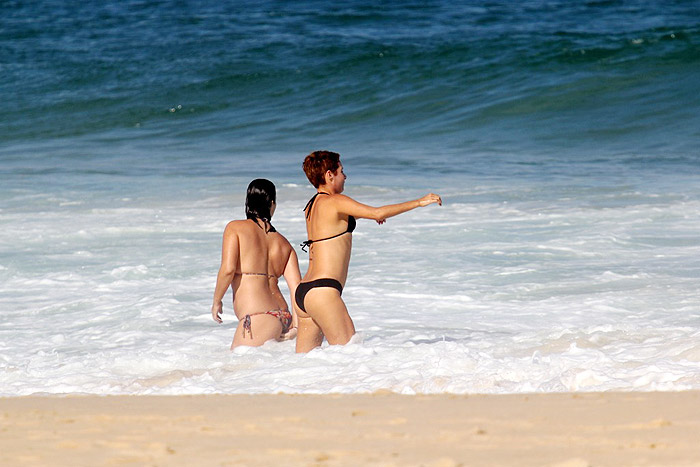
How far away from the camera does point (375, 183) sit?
14.9 meters

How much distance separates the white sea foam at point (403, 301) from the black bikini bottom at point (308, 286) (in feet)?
0.94

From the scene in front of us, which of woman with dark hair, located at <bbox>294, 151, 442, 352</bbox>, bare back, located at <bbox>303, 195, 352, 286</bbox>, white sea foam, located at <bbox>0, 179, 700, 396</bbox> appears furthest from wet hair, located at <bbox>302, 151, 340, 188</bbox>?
white sea foam, located at <bbox>0, 179, 700, 396</bbox>

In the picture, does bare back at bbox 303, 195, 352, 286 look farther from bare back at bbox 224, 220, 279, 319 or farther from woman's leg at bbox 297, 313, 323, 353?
bare back at bbox 224, 220, 279, 319

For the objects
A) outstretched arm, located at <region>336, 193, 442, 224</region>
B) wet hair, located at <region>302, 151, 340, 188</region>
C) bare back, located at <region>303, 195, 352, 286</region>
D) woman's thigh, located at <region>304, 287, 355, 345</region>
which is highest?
wet hair, located at <region>302, 151, 340, 188</region>

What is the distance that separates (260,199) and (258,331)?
0.74 metres

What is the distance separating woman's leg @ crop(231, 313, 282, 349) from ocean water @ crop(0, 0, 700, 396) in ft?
0.21

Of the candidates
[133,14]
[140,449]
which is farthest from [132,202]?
[133,14]

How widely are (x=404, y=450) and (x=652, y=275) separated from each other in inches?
207

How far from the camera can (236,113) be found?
25125 millimetres

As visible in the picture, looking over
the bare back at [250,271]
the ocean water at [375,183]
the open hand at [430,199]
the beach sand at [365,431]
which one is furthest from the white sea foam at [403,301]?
the open hand at [430,199]

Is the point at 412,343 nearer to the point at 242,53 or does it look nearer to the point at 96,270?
the point at 96,270

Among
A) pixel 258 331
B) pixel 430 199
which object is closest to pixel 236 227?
pixel 258 331

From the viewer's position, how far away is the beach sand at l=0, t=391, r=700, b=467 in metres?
3.27

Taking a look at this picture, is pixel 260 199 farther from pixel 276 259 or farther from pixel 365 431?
pixel 365 431
